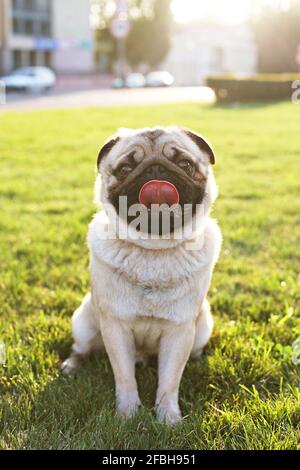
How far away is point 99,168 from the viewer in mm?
2539

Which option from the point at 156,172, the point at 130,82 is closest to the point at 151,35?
the point at 130,82

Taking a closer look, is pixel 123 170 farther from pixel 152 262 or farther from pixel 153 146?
pixel 152 262

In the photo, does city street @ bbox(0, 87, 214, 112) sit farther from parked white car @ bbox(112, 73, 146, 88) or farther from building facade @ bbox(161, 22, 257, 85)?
building facade @ bbox(161, 22, 257, 85)

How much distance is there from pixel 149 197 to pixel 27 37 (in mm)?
42880

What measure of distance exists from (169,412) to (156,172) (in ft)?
3.29

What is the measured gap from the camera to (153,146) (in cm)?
243

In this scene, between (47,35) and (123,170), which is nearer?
(123,170)

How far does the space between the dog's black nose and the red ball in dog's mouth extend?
0.09m

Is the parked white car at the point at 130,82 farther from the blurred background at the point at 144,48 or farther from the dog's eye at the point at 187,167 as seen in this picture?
the dog's eye at the point at 187,167

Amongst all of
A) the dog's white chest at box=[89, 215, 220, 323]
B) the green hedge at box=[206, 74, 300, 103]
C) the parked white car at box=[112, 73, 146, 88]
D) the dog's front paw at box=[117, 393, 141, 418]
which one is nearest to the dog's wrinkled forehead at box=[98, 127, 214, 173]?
the dog's white chest at box=[89, 215, 220, 323]

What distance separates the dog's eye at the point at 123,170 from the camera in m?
2.42

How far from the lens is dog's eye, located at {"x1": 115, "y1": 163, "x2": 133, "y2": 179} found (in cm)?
242

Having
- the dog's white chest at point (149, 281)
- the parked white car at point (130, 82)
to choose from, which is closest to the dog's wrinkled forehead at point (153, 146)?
the dog's white chest at point (149, 281)

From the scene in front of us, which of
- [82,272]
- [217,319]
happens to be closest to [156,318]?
[217,319]
